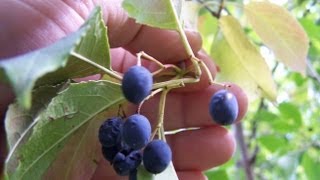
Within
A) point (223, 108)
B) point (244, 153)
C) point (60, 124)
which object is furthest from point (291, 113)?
point (60, 124)

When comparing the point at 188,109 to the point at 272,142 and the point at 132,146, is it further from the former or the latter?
the point at 272,142

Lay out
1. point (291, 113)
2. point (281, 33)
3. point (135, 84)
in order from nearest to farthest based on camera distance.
Answer: point (135, 84), point (281, 33), point (291, 113)

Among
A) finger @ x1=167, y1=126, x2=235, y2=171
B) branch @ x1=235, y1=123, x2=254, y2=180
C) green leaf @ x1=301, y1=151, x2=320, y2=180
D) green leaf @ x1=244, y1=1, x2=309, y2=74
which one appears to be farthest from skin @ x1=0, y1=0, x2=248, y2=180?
green leaf @ x1=301, y1=151, x2=320, y2=180

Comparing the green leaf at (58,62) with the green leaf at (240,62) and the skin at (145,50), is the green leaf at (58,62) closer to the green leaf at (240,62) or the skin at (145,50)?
the skin at (145,50)

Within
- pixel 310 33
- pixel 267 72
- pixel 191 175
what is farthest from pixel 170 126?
pixel 310 33

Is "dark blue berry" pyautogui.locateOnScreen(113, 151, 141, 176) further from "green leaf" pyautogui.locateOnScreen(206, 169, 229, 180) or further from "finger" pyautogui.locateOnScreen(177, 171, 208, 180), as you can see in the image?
"green leaf" pyautogui.locateOnScreen(206, 169, 229, 180)

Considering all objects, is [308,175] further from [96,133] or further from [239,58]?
[96,133]

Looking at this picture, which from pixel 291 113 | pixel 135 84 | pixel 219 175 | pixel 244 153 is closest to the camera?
pixel 135 84

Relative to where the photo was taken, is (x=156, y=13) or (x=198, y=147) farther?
(x=198, y=147)
